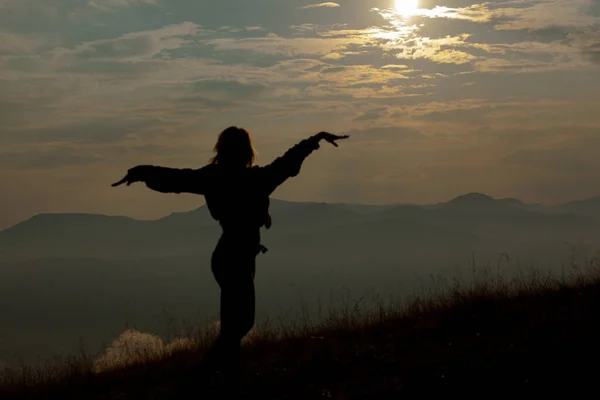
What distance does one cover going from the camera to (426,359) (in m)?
7.61

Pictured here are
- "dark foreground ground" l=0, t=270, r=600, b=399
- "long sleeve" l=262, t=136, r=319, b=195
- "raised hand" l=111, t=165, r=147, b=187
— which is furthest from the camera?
"long sleeve" l=262, t=136, r=319, b=195

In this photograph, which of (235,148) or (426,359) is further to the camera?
(426,359)

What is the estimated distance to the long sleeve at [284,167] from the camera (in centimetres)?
759

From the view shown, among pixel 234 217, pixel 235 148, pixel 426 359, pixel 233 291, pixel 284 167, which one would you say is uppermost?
pixel 235 148

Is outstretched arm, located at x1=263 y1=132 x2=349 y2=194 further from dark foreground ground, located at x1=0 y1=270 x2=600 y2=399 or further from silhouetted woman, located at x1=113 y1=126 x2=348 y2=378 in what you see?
dark foreground ground, located at x1=0 y1=270 x2=600 y2=399

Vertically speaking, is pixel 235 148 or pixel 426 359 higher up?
pixel 235 148

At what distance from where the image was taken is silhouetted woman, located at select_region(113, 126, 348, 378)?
7445 mm

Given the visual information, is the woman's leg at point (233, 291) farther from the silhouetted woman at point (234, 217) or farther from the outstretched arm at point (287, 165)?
the outstretched arm at point (287, 165)

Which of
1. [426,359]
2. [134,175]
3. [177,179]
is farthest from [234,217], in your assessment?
[426,359]

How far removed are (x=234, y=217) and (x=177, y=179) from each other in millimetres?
705

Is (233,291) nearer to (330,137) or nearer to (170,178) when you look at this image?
(170,178)

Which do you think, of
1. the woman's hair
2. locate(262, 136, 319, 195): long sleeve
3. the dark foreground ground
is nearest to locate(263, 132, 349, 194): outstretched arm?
locate(262, 136, 319, 195): long sleeve

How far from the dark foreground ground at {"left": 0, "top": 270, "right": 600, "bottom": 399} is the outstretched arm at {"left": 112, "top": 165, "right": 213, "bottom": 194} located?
202 centimetres

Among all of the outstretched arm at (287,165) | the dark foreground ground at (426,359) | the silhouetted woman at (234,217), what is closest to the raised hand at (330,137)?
the outstretched arm at (287,165)
